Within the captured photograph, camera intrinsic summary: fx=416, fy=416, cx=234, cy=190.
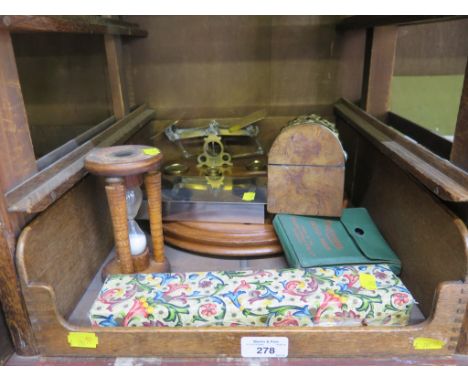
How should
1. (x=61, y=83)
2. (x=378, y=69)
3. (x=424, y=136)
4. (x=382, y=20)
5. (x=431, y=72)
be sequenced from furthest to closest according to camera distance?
(x=431, y=72), (x=61, y=83), (x=378, y=69), (x=424, y=136), (x=382, y=20)

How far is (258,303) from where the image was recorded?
0.81 metres

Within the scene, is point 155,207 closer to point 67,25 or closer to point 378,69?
point 67,25

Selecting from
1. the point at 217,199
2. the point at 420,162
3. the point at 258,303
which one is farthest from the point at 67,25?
the point at 420,162

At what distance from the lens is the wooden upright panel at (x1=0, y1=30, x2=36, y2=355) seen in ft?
2.39

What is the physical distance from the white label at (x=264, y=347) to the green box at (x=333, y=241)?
0.72 feet

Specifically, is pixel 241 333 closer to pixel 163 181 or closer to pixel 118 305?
pixel 118 305

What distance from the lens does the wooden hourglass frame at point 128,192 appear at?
846 mm

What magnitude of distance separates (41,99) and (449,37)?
1754mm

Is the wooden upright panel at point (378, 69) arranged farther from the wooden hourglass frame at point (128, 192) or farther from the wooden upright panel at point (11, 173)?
the wooden upright panel at point (11, 173)

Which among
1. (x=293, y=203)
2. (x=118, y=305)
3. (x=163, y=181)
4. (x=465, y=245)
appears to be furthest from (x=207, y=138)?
(x=465, y=245)

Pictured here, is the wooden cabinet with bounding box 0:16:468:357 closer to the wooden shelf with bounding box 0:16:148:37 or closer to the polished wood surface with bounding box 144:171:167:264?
the wooden shelf with bounding box 0:16:148:37

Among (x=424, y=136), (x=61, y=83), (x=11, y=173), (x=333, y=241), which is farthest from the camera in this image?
(x=61, y=83)

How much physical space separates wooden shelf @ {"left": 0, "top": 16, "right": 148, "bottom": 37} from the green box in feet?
2.29

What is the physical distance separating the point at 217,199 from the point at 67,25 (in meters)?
0.59
